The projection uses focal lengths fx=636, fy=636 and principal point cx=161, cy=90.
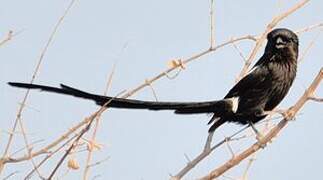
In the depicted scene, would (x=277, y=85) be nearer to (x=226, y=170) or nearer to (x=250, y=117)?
(x=250, y=117)

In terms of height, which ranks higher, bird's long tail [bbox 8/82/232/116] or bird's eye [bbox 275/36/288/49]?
bird's eye [bbox 275/36/288/49]

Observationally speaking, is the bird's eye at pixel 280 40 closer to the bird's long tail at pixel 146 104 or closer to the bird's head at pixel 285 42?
the bird's head at pixel 285 42

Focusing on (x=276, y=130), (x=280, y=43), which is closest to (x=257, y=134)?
(x=276, y=130)

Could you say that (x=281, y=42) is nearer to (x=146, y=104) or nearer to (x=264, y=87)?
(x=264, y=87)

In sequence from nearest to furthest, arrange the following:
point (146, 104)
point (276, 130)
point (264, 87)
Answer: point (276, 130) → point (146, 104) → point (264, 87)

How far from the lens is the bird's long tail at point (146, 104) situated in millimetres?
2436

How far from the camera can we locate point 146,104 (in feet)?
9.32

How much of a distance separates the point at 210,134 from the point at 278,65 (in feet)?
2.02

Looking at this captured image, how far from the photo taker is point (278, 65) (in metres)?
3.46

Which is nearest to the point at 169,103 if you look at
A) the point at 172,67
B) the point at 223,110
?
the point at 172,67

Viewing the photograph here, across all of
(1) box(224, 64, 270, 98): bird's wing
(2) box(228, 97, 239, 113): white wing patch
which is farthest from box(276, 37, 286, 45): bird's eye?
(2) box(228, 97, 239, 113): white wing patch

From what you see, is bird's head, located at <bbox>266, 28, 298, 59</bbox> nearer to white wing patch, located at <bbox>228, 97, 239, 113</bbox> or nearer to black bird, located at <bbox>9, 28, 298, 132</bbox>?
black bird, located at <bbox>9, 28, 298, 132</bbox>

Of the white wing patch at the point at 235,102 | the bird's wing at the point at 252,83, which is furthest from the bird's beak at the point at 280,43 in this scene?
the white wing patch at the point at 235,102

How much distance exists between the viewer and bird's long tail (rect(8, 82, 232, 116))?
2.44 m
